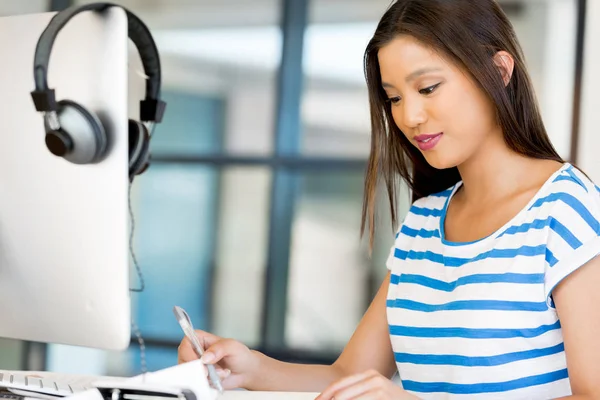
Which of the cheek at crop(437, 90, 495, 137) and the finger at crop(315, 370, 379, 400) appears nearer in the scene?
the finger at crop(315, 370, 379, 400)

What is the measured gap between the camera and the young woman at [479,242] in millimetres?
966

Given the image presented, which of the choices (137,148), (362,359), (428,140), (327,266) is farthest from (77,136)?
(327,266)

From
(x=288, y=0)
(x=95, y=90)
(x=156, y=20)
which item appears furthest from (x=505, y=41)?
(x=156, y=20)

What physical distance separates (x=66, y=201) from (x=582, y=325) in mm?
589

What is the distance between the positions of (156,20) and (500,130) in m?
2.70

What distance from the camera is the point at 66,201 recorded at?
0.78m

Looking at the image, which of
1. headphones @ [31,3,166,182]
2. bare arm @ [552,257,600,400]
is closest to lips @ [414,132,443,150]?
bare arm @ [552,257,600,400]

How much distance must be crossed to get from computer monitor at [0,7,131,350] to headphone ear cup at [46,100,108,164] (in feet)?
0.04

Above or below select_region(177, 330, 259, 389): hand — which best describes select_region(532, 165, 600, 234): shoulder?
above

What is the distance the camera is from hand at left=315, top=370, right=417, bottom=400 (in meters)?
0.79

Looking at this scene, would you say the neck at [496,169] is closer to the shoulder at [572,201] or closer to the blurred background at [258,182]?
the shoulder at [572,201]

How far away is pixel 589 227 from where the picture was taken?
0.96 metres

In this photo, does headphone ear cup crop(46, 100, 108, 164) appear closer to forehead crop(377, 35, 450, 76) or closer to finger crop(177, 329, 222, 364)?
finger crop(177, 329, 222, 364)

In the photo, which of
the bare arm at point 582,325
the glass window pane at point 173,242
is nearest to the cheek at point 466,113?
the bare arm at point 582,325
